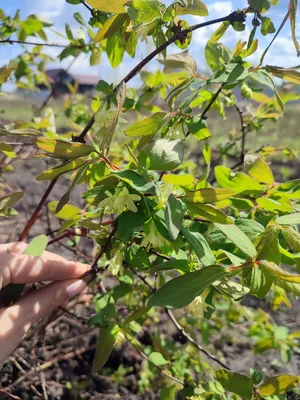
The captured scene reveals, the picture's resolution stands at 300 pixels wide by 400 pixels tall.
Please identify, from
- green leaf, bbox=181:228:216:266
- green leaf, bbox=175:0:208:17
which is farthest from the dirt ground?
green leaf, bbox=175:0:208:17

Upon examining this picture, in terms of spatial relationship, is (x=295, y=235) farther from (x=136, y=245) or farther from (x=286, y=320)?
(x=286, y=320)

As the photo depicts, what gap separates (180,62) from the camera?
2.56 feet

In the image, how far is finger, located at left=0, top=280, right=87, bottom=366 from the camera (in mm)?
833

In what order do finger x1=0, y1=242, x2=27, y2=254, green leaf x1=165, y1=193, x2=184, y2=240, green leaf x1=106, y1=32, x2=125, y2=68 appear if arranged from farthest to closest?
finger x1=0, y1=242, x2=27, y2=254, green leaf x1=106, y1=32, x2=125, y2=68, green leaf x1=165, y1=193, x2=184, y2=240

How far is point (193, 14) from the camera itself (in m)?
0.66

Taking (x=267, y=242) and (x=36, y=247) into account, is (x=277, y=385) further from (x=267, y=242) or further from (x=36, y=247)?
(x=36, y=247)

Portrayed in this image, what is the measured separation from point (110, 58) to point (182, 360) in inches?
42.8

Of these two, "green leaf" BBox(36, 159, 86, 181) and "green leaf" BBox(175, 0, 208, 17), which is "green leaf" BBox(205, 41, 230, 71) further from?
"green leaf" BBox(36, 159, 86, 181)

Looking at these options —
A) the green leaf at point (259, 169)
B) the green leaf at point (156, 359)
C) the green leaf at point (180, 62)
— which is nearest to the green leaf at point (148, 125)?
the green leaf at point (180, 62)

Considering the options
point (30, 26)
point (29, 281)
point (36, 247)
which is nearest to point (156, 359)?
point (29, 281)

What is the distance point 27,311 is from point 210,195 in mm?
494

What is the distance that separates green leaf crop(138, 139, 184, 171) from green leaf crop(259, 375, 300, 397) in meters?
0.47

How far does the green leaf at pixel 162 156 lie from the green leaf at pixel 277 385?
0.47m

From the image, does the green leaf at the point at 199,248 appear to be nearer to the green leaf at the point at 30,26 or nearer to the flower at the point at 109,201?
the flower at the point at 109,201
